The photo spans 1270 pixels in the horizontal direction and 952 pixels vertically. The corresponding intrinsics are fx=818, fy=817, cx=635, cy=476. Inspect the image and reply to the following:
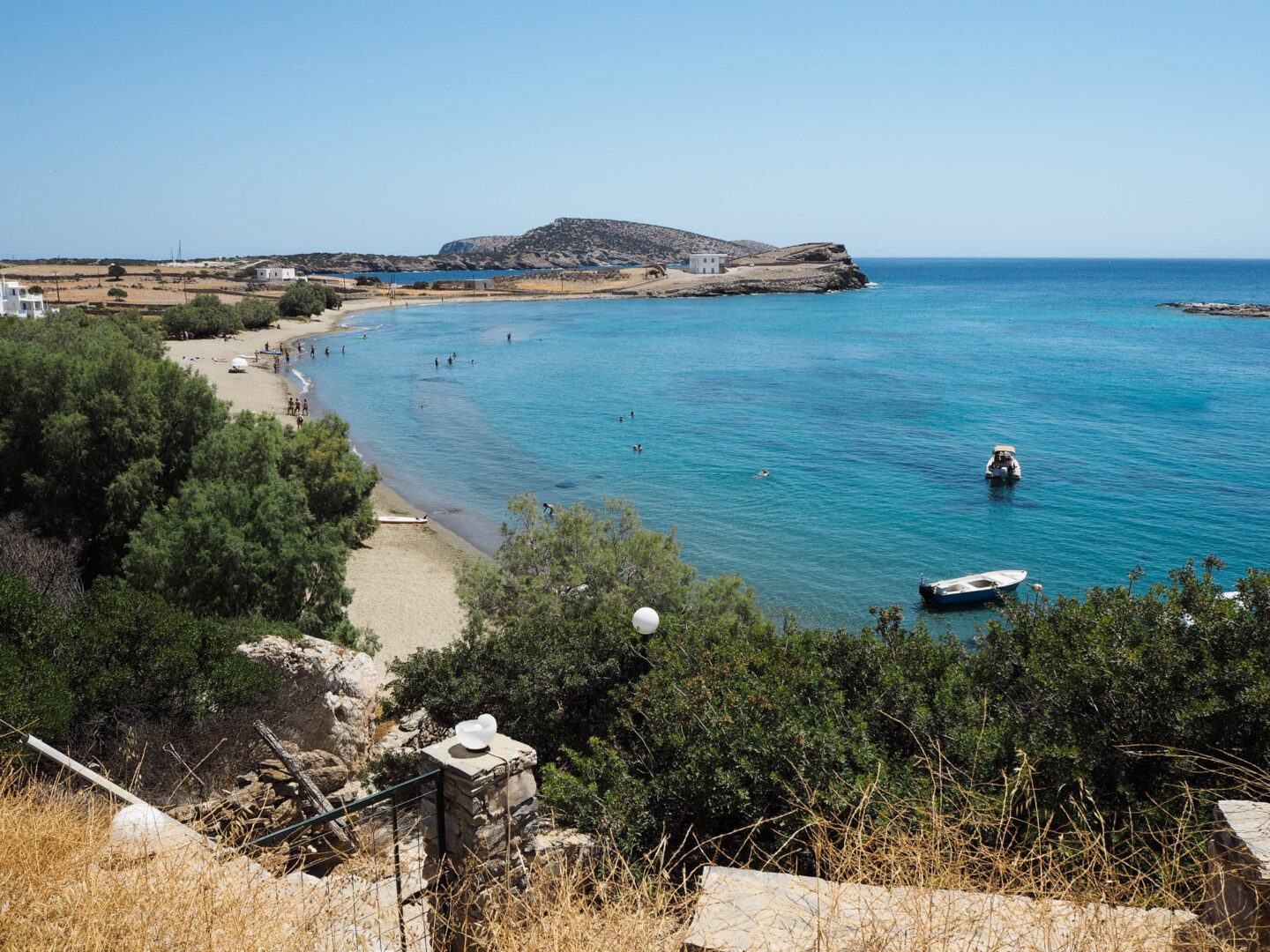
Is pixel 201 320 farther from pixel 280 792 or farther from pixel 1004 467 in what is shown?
pixel 280 792

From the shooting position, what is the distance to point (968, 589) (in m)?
24.3

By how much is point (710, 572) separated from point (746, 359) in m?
48.9

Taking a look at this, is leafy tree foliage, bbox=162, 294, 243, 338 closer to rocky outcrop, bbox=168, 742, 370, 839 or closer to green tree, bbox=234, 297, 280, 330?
green tree, bbox=234, 297, 280, 330

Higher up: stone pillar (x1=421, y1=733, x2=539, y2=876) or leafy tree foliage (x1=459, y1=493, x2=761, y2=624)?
stone pillar (x1=421, y1=733, x2=539, y2=876)

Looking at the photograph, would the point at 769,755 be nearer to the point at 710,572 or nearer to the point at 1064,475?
the point at 710,572

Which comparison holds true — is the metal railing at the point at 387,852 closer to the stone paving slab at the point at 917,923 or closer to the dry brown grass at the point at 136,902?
the dry brown grass at the point at 136,902

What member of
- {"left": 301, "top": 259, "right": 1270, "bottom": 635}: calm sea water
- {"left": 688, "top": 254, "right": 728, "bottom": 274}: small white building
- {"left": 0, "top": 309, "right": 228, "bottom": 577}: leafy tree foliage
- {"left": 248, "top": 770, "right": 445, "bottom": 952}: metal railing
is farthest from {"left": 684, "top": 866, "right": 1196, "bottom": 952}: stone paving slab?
{"left": 688, "top": 254, "right": 728, "bottom": 274}: small white building

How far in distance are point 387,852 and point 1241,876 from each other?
6.56 m

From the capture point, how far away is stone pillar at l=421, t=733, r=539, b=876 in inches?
259

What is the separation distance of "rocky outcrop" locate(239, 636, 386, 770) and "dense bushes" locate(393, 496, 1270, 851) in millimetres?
1257

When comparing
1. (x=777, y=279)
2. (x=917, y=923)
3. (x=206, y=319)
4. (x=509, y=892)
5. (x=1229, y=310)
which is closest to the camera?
(x=917, y=923)

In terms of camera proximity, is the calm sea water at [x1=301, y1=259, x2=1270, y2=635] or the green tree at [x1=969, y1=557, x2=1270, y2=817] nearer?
the green tree at [x1=969, y1=557, x2=1270, y2=817]

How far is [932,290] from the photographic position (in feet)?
550

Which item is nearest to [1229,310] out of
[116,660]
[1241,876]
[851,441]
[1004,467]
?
[851,441]
